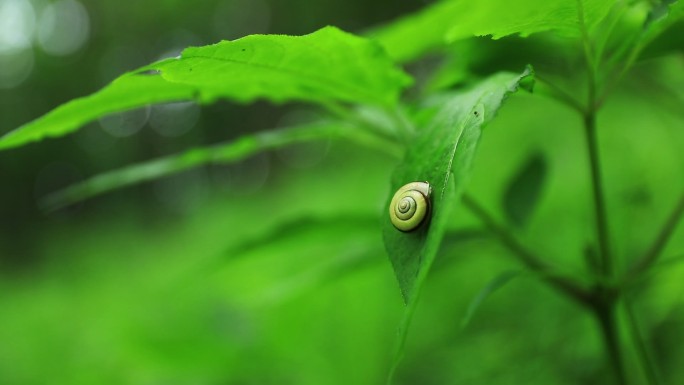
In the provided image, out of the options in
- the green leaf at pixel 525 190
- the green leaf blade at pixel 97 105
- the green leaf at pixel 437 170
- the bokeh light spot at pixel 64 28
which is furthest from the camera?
the bokeh light spot at pixel 64 28

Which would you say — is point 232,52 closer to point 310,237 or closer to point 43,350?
point 310,237

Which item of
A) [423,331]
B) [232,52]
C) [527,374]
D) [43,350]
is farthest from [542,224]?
[43,350]

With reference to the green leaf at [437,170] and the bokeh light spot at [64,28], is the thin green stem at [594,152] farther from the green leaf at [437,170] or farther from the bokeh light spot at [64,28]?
the bokeh light spot at [64,28]

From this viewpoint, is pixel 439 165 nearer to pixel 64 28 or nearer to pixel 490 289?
pixel 490 289

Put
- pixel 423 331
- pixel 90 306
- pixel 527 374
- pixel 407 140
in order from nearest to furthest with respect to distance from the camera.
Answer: pixel 407 140, pixel 527 374, pixel 423 331, pixel 90 306

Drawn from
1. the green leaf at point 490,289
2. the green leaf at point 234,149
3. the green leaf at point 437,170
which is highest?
the green leaf at point 234,149

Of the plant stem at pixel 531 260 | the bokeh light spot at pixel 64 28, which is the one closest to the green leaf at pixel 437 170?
the plant stem at pixel 531 260

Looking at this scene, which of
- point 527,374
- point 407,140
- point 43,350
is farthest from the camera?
point 43,350

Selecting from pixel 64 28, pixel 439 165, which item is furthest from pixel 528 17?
pixel 64 28
